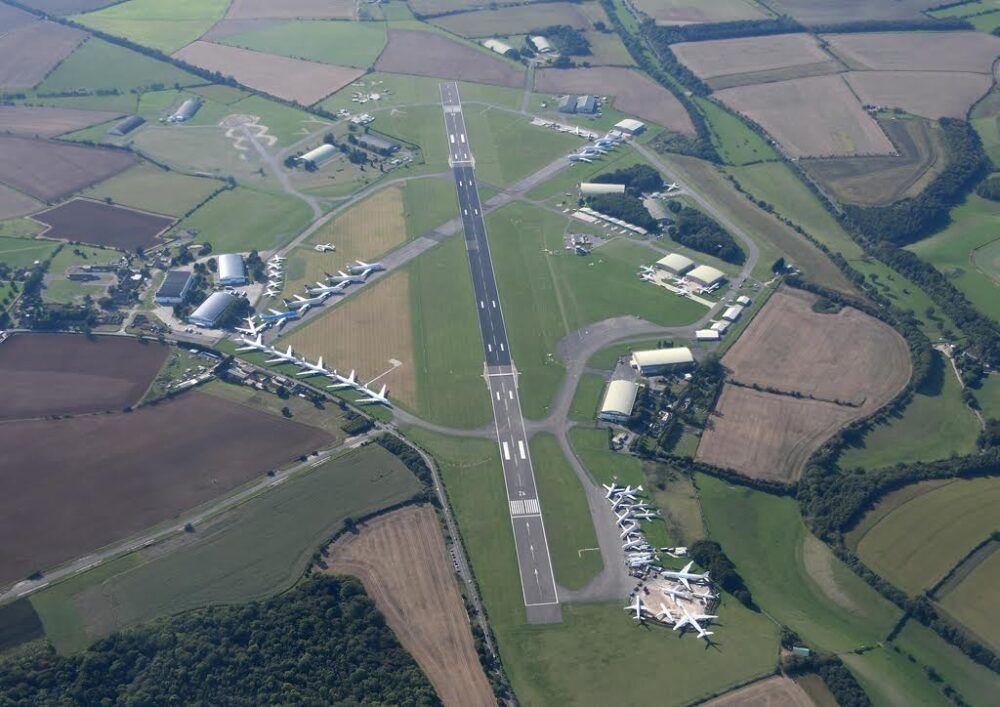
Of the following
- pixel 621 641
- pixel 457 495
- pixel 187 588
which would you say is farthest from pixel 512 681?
pixel 187 588

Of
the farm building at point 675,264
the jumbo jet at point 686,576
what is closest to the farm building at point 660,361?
the farm building at point 675,264

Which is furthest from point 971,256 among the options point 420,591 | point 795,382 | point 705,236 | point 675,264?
point 420,591

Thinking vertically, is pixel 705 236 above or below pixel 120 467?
above

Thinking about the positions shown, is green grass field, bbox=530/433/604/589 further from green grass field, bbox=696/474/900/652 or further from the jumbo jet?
green grass field, bbox=696/474/900/652

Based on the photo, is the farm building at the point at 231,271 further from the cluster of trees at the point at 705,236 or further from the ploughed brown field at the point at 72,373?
the cluster of trees at the point at 705,236

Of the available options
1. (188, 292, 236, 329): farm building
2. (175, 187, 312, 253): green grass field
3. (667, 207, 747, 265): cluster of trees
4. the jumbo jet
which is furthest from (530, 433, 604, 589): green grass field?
(175, 187, 312, 253): green grass field

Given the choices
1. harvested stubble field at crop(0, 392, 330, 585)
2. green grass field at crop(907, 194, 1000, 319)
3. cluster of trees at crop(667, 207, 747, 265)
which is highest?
green grass field at crop(907, 194, 1000, 319)

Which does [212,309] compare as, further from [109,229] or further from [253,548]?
[253,548]
